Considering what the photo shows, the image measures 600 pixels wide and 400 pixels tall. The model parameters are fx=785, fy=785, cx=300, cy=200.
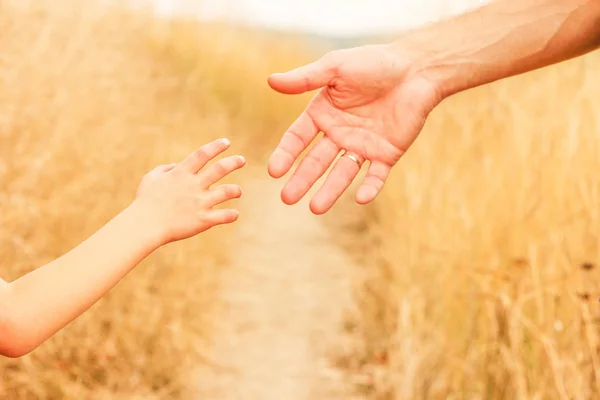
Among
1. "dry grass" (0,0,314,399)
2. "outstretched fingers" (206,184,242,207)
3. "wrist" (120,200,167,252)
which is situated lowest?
"dry grass" (0,0,314,399)

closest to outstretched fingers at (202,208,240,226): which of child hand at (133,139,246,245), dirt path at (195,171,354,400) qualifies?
child hand at (133,139,246,245)

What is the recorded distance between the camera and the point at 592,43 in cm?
153

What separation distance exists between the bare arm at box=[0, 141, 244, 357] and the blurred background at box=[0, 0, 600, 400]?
2.39 feet

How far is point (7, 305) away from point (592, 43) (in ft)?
3.81

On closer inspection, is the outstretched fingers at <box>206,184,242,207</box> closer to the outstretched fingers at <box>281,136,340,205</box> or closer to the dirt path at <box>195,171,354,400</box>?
the outstretched fingers at <box>281,136,340,205</box>

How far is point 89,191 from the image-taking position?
229cm

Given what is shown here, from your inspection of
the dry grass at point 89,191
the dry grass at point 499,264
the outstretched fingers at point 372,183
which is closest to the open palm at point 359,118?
the outstretched fingers at point 372,183

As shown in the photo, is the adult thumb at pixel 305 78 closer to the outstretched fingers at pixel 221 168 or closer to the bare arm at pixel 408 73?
the bare arm at pixel 408 73

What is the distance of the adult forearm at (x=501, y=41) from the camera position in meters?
1.53

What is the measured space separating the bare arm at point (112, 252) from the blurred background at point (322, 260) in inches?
28.6

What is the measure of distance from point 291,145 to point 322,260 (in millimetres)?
1884

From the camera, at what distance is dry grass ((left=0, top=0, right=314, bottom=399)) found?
1940 mm

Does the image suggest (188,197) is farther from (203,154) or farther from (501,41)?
(501,41)

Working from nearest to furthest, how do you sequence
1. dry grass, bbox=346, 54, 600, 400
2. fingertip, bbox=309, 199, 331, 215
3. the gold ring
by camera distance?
1. fingertip, bbox=309, 199, 331, 215
2. the gold ring
3. dry grass, bbox=346, 54, 600, 400
